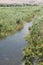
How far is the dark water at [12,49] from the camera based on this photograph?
18534 mm

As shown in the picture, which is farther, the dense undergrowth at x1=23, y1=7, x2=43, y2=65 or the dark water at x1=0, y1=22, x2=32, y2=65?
the dark water at x1=0, y1=22, x2=32, y2=65

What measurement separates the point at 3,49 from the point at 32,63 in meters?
4.62

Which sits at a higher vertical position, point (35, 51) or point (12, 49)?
point (35, 51)

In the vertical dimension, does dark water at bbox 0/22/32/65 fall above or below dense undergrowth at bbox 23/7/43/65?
below

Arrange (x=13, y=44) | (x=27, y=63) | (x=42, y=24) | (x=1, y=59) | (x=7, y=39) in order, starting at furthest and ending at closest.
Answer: (x=42, y=24)
(x=7, y=39)
(x=13, y=44)
(x=1, y=59)
(x=27, y=63)

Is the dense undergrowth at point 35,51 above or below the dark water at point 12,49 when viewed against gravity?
above

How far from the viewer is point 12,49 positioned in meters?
21.8

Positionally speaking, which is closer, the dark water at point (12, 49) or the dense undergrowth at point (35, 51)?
the dense undergrowth at point (35, 51)

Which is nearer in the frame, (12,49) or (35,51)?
(35,51)

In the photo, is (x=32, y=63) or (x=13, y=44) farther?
(x=13, y=44)

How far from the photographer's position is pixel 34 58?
1877cm

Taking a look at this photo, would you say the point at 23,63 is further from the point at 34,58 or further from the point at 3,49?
the point at 3,49

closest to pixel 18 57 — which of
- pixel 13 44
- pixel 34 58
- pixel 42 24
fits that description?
pixel 34 58

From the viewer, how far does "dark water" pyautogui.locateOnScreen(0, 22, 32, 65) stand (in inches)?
730
